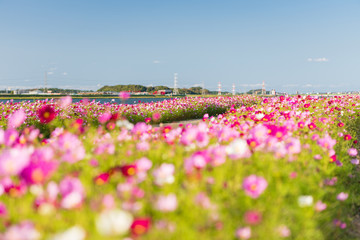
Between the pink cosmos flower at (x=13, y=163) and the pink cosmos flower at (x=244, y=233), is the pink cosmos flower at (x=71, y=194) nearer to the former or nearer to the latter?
the pink cosmos flower at (x=13, y=163)

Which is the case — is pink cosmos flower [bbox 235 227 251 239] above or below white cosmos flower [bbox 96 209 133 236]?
below

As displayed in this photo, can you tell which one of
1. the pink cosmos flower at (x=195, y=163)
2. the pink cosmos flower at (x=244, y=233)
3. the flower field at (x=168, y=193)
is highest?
the pink cosmos flower at (x=195, y=163)

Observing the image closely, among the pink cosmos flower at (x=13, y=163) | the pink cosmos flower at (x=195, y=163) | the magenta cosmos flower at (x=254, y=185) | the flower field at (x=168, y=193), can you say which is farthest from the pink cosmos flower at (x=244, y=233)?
the pink cosmos flower at (x=13, y=163)

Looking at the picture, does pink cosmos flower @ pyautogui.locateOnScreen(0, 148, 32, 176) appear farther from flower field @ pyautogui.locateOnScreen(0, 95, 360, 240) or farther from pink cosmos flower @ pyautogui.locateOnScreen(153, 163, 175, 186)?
pink cosmos flower @ pyautogui.locateOnScreen(153, 163, 175, 186)

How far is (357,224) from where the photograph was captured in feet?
11.9

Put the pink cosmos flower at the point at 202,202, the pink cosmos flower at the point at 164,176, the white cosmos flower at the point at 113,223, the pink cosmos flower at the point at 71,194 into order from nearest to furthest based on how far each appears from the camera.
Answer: the white cosmos flower at the point at 113,223 < the pink cosmos flower at the point at 71,194 < the pink cosmos flower at the point at 202,202 < the pink cosmos flower at the point at 164,176

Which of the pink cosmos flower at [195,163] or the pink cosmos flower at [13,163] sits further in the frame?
the pink cosmos flower at [195,163]

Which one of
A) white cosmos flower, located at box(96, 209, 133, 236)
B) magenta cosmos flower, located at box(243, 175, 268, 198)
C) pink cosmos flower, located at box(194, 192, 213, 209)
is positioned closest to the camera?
white cosmos flower, located at box(96, 209, 133, 236)

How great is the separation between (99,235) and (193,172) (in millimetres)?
856

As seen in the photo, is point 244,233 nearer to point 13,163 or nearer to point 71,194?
point 71,194

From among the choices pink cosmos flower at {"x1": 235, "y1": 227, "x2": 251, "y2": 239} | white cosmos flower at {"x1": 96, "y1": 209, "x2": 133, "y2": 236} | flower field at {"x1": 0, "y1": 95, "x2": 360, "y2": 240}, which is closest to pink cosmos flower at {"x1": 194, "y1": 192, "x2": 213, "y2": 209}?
flower field at {"x1": 0, "y1": 95, "x2": 360, "y2": 240}

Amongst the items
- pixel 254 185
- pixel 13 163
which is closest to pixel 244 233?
pixel 254 185

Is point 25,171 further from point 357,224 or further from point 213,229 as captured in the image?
point 357,224

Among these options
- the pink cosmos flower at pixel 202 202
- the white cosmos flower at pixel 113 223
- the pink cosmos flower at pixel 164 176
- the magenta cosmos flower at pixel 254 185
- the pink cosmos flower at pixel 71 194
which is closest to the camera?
the white cosmos flower at pixel 113 223
